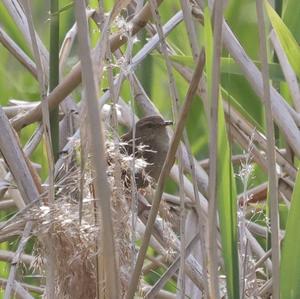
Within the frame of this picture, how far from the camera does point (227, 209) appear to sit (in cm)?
158

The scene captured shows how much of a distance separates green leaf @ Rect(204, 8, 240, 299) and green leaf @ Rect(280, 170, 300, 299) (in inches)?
3.7

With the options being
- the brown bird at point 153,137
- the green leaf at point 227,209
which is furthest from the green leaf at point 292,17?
the green leaf at point 227,209

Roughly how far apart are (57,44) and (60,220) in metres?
0.68

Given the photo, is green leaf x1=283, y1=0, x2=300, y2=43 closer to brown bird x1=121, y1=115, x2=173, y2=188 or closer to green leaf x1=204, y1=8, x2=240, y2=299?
brown bird x1=121, y1=115, x2=173, y2=188

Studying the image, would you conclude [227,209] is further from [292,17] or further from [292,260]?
[292,17]

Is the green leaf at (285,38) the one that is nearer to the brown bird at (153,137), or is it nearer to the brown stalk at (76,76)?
the brown stalk at (76,76)

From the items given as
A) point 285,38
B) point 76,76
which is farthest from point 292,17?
→ point 76,76

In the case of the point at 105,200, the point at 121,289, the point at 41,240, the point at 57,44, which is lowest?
the point at 121,289

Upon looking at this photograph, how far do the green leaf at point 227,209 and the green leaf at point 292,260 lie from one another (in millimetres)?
93

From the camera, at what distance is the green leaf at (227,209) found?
1.56m

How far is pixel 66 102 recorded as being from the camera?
250 centimetres

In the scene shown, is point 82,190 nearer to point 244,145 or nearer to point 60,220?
point 60,220

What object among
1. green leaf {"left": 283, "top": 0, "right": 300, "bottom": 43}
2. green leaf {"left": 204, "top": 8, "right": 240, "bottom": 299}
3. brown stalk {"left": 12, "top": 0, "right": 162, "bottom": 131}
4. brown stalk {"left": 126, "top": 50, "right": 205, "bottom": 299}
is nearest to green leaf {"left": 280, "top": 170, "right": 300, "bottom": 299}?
green leaf {"left": 204, "top": 8, "right": 240, "bottom": 299}

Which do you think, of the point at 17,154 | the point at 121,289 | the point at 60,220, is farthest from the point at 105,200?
the point at 17,154
